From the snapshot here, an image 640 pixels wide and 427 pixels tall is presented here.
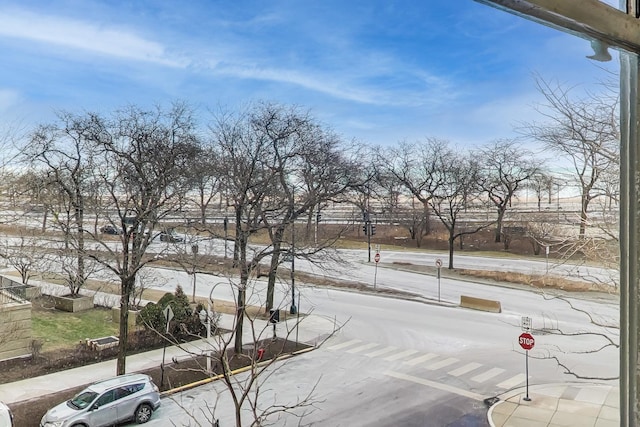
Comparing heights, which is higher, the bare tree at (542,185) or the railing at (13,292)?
the bare tree at (542,185)

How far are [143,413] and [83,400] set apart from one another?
34 centimetres

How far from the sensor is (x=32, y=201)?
2.71 meters

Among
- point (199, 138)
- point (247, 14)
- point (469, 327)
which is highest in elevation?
point (247, 14)

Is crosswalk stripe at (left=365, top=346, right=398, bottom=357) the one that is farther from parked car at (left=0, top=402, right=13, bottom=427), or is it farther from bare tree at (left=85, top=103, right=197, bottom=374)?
parked car at (left=0, top=402, right=13, bottom=427)

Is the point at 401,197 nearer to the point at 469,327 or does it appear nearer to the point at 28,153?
the point at 469,327

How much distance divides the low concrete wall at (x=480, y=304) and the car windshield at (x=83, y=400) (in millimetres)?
2710

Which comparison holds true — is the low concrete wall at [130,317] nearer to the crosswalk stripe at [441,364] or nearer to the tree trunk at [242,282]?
the tree trunk at [242,282]

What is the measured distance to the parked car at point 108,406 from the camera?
2389mm

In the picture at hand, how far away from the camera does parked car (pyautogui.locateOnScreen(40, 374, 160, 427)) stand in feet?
7.84

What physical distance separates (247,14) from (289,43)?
2.07ft

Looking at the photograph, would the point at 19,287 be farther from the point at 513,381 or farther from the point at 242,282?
A: the point at 513,381

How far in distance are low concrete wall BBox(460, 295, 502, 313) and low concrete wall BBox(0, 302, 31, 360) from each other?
325 cm

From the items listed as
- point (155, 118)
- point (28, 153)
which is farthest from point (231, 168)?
point (28, 153)

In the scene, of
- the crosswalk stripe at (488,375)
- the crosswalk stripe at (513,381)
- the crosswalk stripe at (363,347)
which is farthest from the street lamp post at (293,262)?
the crosswalk stripe at (513,381)
